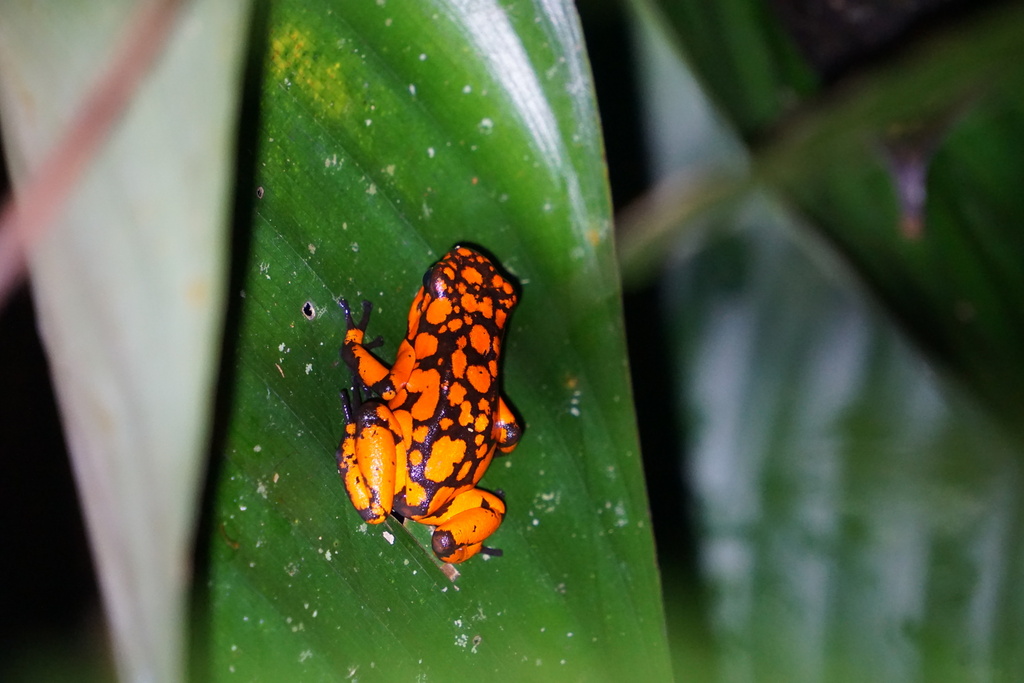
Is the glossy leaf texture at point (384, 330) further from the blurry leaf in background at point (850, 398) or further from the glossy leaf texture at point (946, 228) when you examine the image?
the glossy leaf texture at point (946, 228)

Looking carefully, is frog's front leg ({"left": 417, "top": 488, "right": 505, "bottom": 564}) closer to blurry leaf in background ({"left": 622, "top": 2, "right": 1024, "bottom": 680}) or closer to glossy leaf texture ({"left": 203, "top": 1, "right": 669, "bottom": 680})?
glossy leaf texture ({"left": 203, "top": 1, "right": 669, "bottom": 680})

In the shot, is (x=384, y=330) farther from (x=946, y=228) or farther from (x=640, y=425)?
(x=946, y=228)

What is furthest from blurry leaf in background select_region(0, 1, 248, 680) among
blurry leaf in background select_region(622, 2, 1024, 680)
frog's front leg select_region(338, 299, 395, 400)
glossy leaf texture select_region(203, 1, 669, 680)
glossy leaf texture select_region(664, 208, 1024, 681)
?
glossy leaf texture select_region(664, 208, 1024, 681)

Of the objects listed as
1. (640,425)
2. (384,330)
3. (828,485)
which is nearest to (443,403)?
(384,330)

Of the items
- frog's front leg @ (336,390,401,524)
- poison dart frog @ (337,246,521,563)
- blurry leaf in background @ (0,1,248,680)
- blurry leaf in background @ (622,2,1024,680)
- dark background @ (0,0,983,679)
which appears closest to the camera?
blurry leaf in background @ (0,1,248,680)

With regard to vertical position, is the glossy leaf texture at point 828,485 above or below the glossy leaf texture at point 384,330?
below

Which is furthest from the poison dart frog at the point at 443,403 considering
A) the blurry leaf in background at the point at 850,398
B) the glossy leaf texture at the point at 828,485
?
the glossy leaf texture at the point at 828,485

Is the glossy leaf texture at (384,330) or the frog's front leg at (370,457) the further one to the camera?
the frog's front leg at (370,457)

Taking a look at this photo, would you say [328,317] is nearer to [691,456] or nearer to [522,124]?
[522,124]
